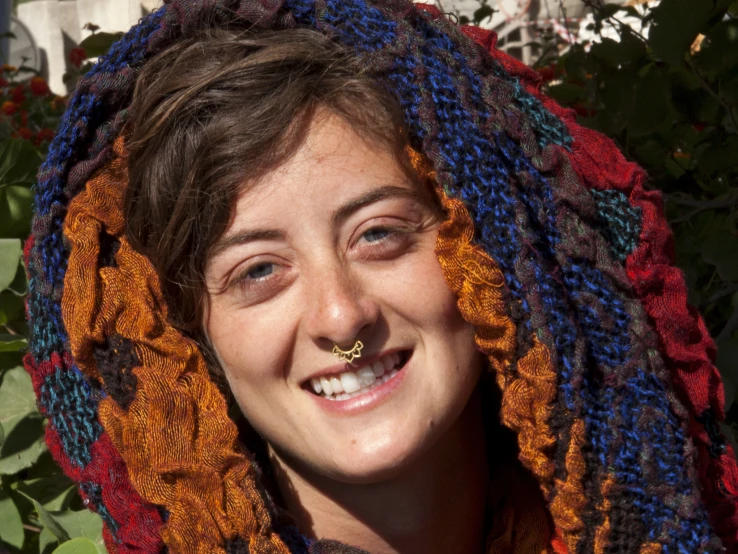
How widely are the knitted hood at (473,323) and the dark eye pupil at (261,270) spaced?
0.58ft

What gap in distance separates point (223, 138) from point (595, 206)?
0.62m

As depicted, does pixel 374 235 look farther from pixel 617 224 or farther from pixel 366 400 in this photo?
pixel 617 224

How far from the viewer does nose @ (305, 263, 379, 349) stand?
144 cm

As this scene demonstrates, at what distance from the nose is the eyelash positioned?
0.05 m

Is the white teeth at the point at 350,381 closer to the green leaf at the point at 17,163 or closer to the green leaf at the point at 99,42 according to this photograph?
the green leaf at the point at 17,163

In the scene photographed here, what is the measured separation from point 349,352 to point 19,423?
0.81 metres

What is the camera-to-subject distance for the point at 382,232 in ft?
5.00

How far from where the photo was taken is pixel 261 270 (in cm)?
155

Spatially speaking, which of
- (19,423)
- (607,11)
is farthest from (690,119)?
(19,423)

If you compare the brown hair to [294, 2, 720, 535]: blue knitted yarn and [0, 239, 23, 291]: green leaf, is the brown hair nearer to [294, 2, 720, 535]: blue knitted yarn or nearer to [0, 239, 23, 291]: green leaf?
[294, 2, 720, 535]: blue knitted yarn

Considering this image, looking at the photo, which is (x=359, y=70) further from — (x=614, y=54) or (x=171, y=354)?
(x=614, y=54)

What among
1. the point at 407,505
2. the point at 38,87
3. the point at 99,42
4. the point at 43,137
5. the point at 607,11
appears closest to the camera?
the point at 407,505

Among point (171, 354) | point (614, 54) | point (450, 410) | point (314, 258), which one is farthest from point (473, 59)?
point (614, 54)

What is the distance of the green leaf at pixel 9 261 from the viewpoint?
1767mm
